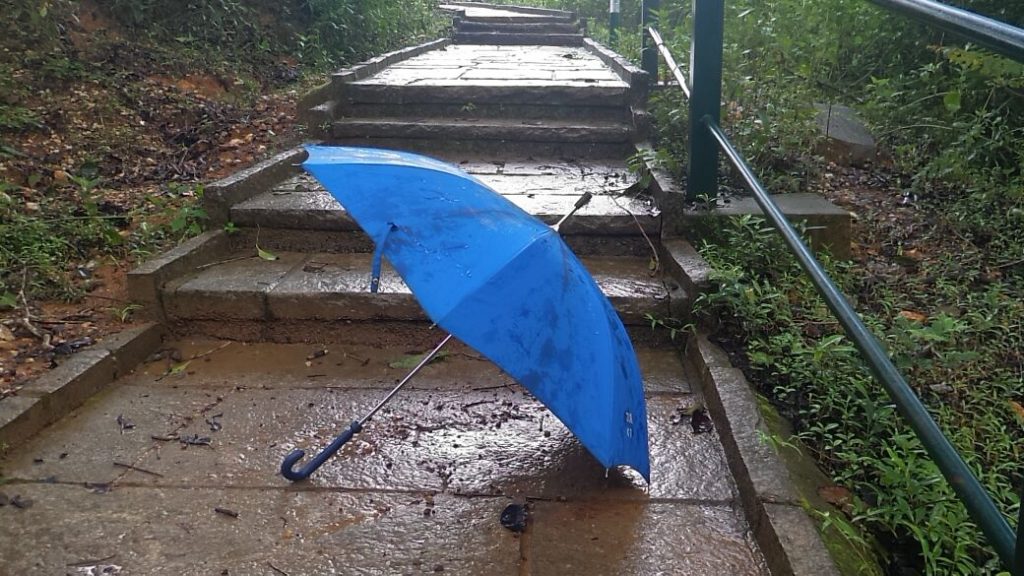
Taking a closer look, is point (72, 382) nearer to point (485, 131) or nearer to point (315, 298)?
point (315, 298)

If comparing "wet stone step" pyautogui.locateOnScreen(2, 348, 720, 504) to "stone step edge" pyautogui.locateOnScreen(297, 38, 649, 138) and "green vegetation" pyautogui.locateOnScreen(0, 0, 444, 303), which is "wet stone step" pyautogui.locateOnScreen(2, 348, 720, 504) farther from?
"stone step edge" pyautogui.locateOnScreen(297, 38, 649, 138)

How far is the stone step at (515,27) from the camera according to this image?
10641mm

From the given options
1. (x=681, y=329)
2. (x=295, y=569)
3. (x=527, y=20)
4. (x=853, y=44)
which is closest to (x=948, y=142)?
(x=853, y=44)

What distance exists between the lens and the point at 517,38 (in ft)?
33.6

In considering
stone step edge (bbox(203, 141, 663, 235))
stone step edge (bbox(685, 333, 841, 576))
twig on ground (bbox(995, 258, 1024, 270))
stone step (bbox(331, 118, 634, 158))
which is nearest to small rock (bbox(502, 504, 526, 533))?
stone step edge (bbox(685, 333, 841, 576))

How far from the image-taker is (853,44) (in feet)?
17.3

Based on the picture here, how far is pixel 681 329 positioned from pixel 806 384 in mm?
610

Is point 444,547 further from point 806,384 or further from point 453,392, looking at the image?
point 806,384

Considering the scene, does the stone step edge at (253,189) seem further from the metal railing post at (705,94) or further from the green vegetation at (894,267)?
the green vegetation at (894,267)

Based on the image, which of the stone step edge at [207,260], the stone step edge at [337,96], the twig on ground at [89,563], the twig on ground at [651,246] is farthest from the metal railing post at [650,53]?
the twig on ground at [89,563]

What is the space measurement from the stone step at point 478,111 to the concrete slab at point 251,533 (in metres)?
3.53

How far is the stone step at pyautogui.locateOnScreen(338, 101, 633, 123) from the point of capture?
16.7ft

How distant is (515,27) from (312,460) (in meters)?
9.70

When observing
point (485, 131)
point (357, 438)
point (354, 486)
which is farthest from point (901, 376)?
point (485, 131)
